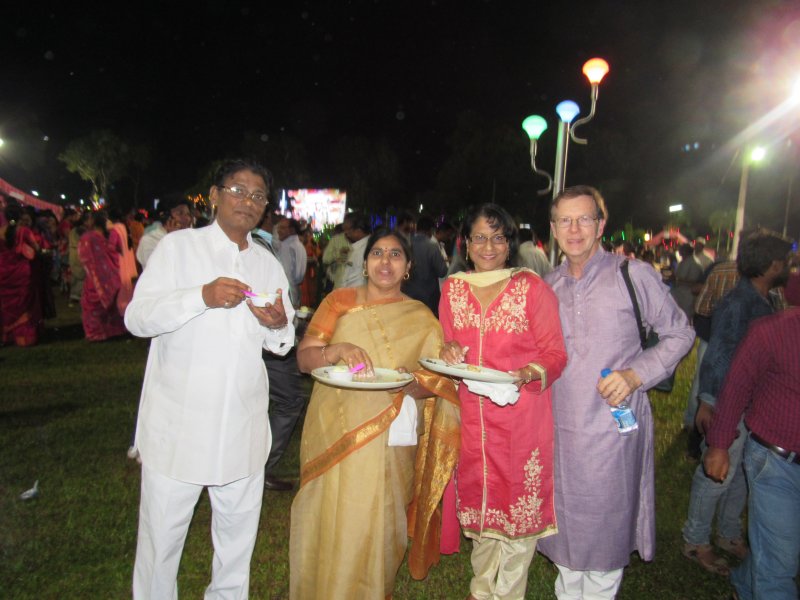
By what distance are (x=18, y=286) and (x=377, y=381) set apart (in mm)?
8857

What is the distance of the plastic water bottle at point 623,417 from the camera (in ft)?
8.44

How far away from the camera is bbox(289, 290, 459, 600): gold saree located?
2693 millimetres

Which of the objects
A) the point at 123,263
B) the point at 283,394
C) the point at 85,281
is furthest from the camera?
the point at 85,281

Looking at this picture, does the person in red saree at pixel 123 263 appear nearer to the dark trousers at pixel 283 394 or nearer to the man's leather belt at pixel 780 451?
the dark trousers at pixel 283 394

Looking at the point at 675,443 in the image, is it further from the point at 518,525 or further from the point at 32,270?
the point at 32,270

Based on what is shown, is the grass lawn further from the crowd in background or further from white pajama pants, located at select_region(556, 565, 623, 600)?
the crowd in background

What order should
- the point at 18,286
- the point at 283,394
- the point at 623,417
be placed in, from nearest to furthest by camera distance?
the point at 623,417
the point at 283,394
the point at 18,286

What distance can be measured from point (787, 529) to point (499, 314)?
1.54 metres

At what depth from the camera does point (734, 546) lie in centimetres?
386

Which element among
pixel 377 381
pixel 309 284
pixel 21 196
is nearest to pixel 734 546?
pixel 377 381

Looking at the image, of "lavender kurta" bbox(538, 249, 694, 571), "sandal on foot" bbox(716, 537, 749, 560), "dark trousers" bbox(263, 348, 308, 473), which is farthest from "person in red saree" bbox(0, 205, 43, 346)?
"sandal on foot" bbox(716, 537, 749, 560)

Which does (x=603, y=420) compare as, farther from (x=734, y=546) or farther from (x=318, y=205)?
(x=318, y=205)

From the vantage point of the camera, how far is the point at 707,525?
3.68m

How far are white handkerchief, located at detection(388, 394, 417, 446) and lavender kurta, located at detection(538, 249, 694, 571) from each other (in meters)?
0.71
